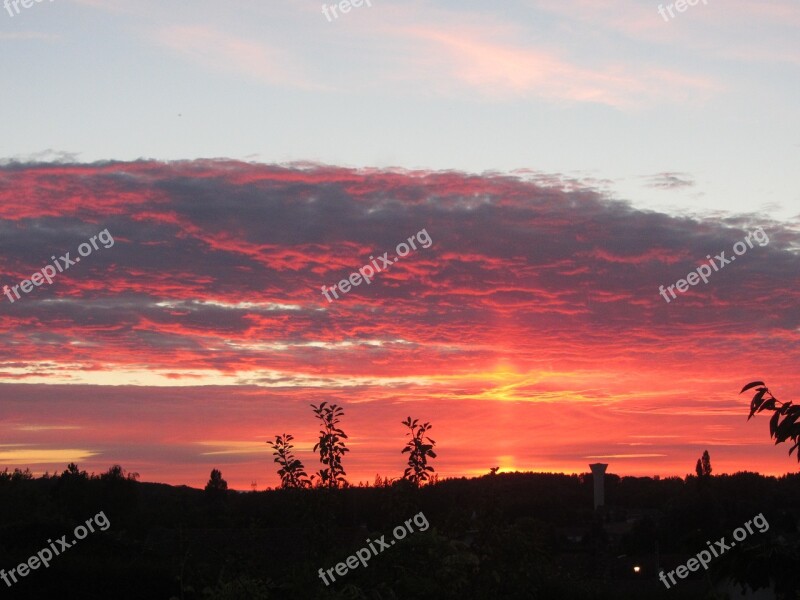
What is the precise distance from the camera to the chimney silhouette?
308 feet

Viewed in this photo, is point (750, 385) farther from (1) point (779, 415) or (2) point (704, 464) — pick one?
(2) point (704, 464)

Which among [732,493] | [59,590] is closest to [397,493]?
[59,590]

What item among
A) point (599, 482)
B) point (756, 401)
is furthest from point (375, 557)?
point (599, 482)

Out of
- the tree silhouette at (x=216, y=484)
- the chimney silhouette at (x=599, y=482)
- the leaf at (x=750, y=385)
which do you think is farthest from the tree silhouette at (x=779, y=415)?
the chimney silhouette at (x=599, y=482)

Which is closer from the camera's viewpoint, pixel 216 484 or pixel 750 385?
pixel 750 385

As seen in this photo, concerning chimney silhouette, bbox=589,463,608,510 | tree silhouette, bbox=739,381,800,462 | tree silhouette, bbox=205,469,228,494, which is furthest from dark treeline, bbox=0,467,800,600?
chimney silhouette, bbox=589,463,608,510

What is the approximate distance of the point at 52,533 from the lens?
20.3m

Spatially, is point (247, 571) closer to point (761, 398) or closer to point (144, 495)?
point (761, 398)

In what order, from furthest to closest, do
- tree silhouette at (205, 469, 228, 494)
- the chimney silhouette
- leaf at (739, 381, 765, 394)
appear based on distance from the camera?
the chimney silhouette, tree silhouette at (205, 469, 228, 494), leaf at (739, 381, 765, 394)

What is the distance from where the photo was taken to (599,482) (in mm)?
95125

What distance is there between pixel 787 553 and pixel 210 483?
69723mm

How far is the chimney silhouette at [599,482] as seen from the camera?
94000 millimetres

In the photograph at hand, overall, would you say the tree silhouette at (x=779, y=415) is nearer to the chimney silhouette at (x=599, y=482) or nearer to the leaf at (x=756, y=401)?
the leaf at (x=756, y=401)

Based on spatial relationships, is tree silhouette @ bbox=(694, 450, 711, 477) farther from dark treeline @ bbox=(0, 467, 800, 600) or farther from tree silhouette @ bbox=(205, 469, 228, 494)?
dark treeline @ bbox=(0, 467, 800, 600)
